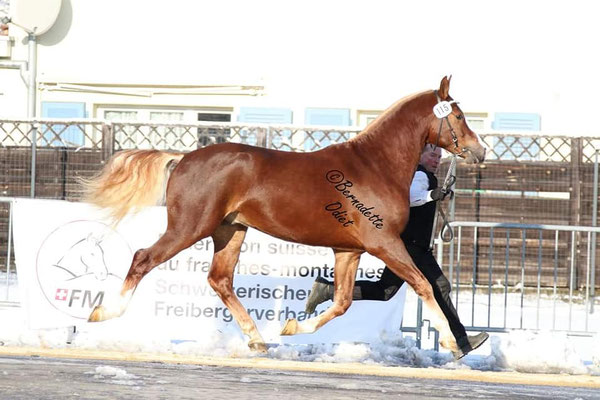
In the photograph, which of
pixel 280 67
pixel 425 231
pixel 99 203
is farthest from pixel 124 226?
pixel 280 67

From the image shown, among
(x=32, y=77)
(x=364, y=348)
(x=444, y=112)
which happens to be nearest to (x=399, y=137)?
(x=444, y=112)

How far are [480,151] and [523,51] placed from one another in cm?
1219

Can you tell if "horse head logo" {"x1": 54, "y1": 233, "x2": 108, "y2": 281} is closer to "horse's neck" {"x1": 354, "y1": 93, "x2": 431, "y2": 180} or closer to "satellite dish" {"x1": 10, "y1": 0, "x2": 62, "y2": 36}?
"horse's neck" {"x1": 354, "y1": 93, "x2": 431, "y2": 180}

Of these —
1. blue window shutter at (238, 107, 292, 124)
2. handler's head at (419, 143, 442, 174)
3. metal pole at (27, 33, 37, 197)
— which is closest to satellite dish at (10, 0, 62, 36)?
metal pole at (27, 33, 37, 197)

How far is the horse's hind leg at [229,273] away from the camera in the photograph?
800 centimetres

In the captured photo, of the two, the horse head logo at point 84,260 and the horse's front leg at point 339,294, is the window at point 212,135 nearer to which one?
the horse head logo at point 84,260

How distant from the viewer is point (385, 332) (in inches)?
346

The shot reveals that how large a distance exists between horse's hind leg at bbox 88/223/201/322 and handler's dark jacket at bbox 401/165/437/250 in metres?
1.68

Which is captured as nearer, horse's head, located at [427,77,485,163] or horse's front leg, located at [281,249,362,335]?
horse's head, located at [427,77,485,163]

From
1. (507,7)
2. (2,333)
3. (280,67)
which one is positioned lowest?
(2,333)

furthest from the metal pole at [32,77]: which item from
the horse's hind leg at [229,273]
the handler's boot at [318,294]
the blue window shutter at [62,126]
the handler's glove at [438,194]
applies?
the handler's glove at [438,194]

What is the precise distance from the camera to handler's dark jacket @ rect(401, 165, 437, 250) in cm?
810

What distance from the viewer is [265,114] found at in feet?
64.5

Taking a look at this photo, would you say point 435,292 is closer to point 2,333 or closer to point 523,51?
point 2,333
